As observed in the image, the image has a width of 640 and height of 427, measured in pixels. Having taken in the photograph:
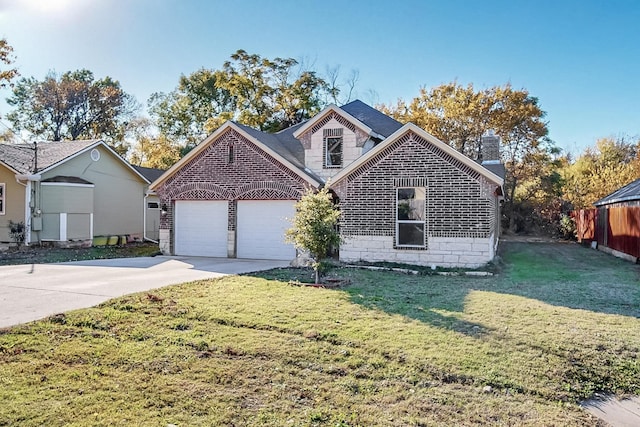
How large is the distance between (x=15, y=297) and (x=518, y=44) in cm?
1694

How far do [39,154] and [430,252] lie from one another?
19051 mm

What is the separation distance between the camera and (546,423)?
3879 millimetres

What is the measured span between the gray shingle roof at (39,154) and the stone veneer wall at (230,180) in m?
6.42

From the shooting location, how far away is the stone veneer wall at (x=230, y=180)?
51.3 feet

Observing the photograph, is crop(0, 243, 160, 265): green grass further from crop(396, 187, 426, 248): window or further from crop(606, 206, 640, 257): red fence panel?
crop(606, 206, 640, 257): red fence panel

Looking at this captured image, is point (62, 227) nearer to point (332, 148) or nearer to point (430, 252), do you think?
point (332, 148)

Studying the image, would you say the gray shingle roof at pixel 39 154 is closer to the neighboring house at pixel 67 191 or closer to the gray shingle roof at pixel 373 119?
the neighboring house at pixel 67 191

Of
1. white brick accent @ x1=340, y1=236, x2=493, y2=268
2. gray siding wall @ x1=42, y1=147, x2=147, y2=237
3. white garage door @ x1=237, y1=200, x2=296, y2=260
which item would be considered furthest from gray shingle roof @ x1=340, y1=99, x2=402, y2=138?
gray siding wall @ x1=42, y1=147, x2=147, y2=237

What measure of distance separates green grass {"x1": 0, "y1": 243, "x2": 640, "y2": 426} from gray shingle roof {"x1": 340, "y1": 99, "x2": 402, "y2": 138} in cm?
1115

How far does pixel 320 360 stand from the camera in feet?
17.1

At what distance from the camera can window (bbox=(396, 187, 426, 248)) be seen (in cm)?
1334

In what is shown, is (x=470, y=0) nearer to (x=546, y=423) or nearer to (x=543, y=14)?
(x=543, y=14)

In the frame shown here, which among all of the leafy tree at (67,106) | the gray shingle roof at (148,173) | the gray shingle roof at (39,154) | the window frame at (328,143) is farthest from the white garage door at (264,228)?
the leafy tree at (67,106)

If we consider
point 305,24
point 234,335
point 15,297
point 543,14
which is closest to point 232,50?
point 305,24
